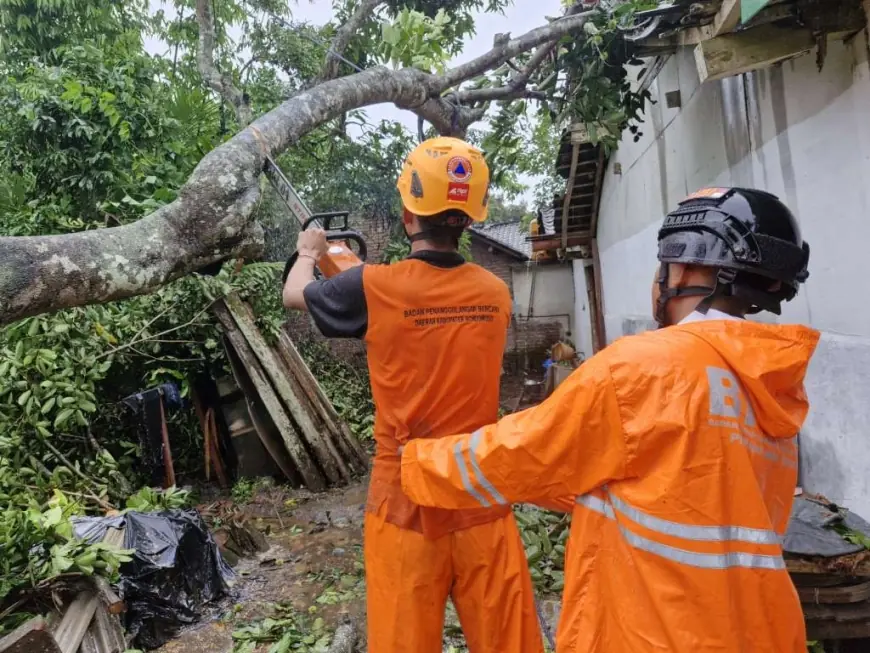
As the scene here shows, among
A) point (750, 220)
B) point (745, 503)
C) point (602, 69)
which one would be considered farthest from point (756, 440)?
point (602, 69)

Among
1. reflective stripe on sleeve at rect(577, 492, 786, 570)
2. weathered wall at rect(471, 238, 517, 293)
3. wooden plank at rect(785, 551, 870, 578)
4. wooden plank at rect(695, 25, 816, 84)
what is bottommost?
wooden plank at rect(785, 551, 870, 578)

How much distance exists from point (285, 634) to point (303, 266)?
2.31m

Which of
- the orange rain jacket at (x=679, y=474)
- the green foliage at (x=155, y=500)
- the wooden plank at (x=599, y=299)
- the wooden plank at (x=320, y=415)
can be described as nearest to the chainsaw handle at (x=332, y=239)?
the orange rain jacket at (x=679, y=474)

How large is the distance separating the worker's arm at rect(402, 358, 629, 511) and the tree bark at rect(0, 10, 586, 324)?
1.11m

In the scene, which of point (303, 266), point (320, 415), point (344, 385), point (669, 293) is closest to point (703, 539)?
point (669, 293)

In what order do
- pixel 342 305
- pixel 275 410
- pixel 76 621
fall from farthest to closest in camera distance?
pixel 275 410 < pixel 76 621 < pixel 342 305

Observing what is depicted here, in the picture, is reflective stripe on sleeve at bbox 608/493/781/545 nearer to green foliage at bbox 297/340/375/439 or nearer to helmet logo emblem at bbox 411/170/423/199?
helmet logo emblem at bbox 411/170/423/199

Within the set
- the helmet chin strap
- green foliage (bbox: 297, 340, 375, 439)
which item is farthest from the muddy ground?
the helmet chin strap

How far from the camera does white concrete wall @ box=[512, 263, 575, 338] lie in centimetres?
1452

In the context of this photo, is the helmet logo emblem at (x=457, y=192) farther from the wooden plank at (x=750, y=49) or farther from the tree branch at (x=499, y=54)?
the tree branch at (x=499, y=54)

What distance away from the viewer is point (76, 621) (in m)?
2.53

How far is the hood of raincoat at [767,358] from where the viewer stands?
98 cm

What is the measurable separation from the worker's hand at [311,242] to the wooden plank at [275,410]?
390 cm

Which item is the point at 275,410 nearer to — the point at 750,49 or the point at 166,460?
the point at 166,460
